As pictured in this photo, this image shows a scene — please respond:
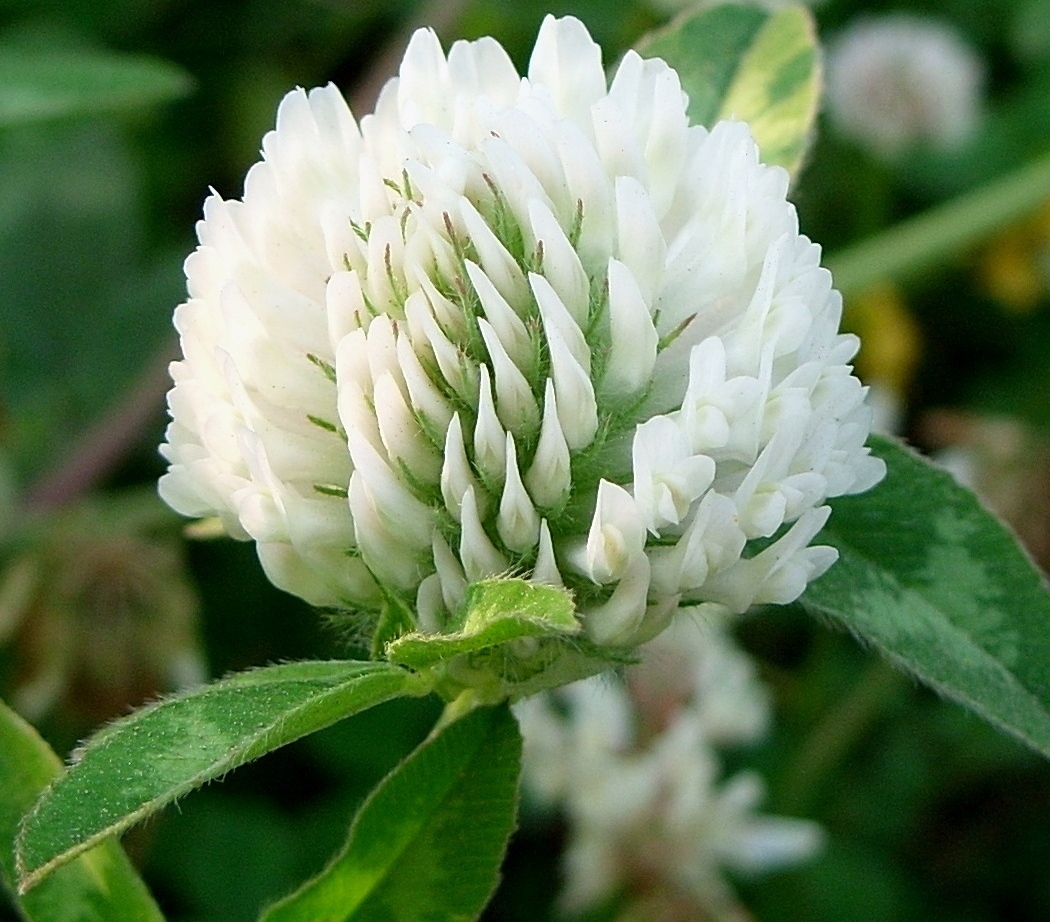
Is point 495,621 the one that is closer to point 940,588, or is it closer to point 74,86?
point 940,588

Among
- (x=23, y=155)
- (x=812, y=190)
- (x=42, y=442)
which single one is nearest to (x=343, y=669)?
(x=42, y=442)

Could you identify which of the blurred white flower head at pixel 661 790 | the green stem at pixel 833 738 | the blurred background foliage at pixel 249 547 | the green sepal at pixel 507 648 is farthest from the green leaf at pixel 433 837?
the green stem at pixel 833 738

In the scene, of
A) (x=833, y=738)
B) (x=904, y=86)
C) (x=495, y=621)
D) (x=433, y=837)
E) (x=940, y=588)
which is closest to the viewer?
(x=495, y=621)

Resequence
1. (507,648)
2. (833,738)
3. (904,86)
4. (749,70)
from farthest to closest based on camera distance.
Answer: (904,86) → (833,738) → (749,70) → (507,648)

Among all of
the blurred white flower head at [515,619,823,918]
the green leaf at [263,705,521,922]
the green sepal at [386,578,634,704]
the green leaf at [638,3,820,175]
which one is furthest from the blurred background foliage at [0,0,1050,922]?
the green sepal at [386,578,634,704]

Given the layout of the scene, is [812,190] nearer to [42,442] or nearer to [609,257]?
[42,442]

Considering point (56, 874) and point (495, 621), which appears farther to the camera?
point (56, 874)

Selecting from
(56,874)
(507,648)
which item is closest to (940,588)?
(507,648)
